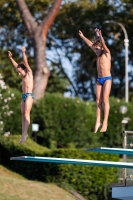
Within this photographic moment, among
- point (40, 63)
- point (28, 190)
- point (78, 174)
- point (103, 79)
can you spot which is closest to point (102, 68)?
point (103, 79)

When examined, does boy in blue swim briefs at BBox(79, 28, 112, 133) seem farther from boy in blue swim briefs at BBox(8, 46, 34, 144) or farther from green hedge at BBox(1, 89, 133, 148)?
green hedge at BBox(1, 89, 133, 148)

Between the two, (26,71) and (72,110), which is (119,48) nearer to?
(72,110)

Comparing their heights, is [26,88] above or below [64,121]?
below

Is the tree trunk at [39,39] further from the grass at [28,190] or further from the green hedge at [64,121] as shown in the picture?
the grass at [28,190]

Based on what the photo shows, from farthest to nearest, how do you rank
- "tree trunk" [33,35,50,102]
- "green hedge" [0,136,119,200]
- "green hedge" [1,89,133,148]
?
"green hedge" [1,89,133,148] < "tree trunk" [33,35,50,102] < "green hedge" [0,136,119,200]

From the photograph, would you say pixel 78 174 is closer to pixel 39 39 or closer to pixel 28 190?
pixel 28 190

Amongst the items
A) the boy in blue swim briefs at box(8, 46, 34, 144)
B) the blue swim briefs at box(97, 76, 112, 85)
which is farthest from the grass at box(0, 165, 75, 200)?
the blue swim briefs at box(97, 76, 112, 85)

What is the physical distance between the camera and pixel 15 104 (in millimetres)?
27078

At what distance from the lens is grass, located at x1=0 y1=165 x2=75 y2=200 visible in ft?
69.7

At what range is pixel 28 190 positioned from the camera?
2188 centimetres

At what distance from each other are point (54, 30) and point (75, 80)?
4.58m

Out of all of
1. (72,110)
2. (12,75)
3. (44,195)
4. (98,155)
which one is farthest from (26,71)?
(12,75)

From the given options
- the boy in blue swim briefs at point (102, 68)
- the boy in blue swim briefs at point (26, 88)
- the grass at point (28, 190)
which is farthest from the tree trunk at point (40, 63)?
the boy in blue swim briefs at point (102, 68)

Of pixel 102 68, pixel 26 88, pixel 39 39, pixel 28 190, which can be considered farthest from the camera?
pixel 39 39
